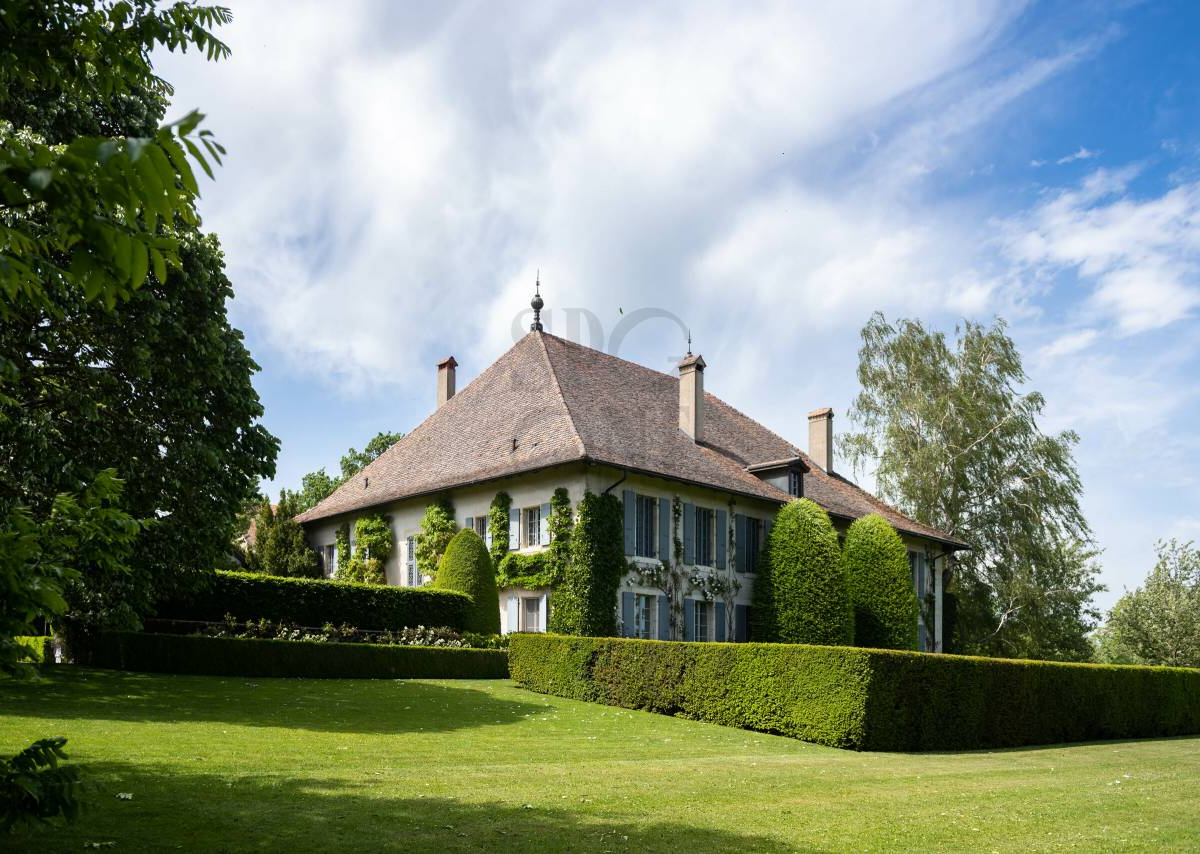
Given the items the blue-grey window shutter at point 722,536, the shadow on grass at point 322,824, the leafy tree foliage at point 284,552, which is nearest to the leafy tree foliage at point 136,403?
the shadow on grass at point 322,824

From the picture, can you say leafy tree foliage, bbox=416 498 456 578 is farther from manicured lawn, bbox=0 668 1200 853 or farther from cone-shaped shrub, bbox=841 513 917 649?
cone-shaped shrub, bbox=841 513 917 649

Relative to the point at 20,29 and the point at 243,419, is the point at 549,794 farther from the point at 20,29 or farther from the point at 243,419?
the point at 243,419

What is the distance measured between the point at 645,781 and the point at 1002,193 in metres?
12.5

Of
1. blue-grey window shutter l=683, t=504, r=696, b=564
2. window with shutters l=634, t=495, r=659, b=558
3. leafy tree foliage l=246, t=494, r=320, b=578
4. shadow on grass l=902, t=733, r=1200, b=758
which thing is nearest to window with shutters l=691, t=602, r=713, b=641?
blue-grey window shutter l=683, t=504, r=696, b=564

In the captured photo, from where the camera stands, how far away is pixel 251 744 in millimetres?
11430

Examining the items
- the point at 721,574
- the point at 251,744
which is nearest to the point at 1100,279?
the point at 721,574

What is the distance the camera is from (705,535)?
2852 cm

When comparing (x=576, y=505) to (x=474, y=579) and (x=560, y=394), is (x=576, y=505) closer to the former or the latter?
(x=474, y=579)

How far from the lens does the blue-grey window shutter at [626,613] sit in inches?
1010

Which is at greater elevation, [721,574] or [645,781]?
[721,574]

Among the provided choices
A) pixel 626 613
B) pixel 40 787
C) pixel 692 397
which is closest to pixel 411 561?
pixel 626 613

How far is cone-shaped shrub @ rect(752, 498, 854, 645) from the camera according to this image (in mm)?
27578

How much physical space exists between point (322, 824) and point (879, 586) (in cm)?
2441

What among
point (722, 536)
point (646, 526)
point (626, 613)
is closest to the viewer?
point (626, 613)
